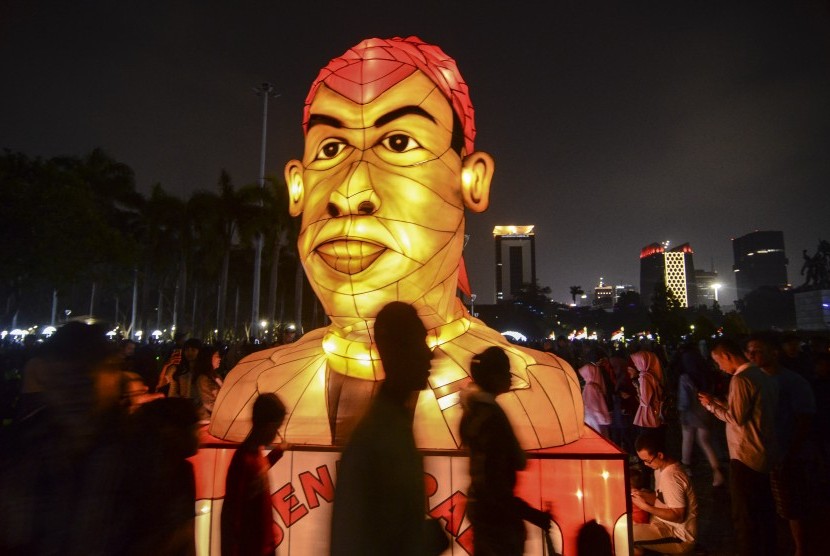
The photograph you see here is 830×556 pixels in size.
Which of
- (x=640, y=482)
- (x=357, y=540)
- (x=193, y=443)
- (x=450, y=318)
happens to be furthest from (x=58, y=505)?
(x=640, y=482)

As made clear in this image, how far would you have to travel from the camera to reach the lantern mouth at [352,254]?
2.88m

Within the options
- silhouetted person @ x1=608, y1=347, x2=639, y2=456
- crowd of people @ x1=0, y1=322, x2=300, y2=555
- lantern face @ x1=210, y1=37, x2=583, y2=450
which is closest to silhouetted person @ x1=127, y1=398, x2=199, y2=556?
crowd of people @ x1=0, y1=322, x2=300, y2=555

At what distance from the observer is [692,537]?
141 inches

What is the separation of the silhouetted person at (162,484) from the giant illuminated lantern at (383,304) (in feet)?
1.65

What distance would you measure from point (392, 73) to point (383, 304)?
1401mm

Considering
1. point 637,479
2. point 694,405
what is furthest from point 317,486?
point 694,405

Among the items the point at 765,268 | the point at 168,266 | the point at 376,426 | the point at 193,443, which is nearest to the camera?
the point at 376,426

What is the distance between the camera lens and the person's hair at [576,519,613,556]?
2.69 m

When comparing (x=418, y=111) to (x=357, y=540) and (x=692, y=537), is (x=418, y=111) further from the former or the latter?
(x=692, y=537)

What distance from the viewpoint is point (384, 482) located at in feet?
5.27

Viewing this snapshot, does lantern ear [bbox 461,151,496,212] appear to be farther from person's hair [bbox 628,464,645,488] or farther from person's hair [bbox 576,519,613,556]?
person's hair [bbox 628,464,645,488]

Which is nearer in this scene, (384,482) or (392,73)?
(384,482)

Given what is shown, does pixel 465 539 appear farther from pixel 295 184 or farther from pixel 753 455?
pixel 295 184

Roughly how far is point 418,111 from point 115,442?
2309 mm
